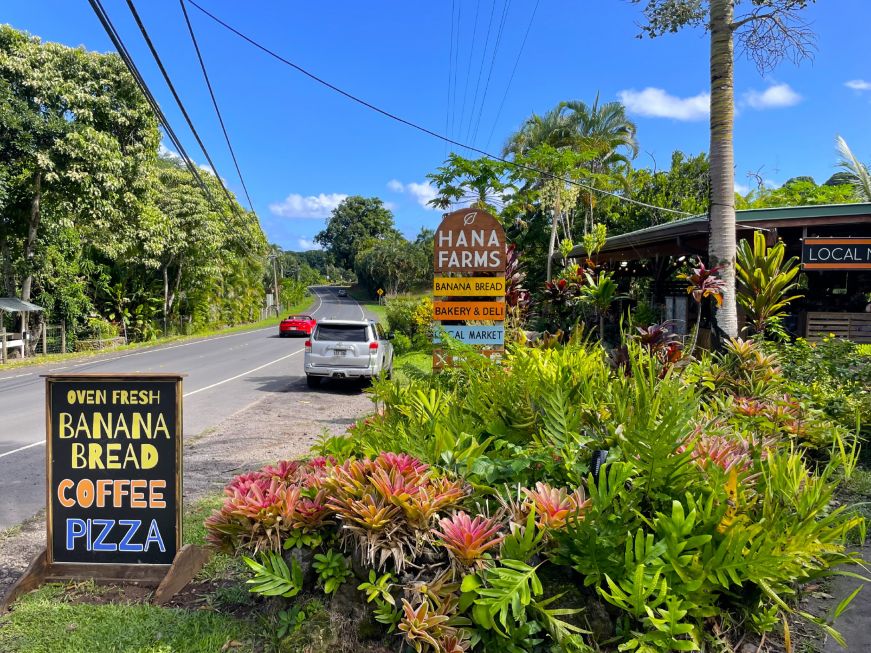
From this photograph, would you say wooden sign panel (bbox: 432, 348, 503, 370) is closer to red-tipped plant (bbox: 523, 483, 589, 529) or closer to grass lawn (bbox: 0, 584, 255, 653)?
red-tipped plant (bbox: 523, 483, 589, 529)

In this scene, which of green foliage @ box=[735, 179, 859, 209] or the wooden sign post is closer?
the wooden sign post

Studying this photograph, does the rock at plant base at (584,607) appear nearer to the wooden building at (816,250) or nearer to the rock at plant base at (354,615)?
the rock at plant base at (354,615)

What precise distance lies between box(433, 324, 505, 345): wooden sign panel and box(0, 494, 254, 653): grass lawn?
473 cm

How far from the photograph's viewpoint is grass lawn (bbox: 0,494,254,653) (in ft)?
9.96

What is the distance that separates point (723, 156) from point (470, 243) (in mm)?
3409

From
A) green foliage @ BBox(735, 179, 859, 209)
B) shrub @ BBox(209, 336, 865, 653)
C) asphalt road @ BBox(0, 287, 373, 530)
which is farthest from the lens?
green foliage @ BBox(735, 179, 859, 209)

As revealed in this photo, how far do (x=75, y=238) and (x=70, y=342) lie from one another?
4.14m

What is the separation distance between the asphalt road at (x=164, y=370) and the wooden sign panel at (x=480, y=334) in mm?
4174

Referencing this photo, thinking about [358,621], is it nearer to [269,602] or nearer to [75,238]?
[269,602]

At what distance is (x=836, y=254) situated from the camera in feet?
37.9

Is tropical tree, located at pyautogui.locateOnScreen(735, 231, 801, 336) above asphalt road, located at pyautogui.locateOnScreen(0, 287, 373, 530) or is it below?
above

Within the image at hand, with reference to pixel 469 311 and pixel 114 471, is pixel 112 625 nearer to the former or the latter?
pixel 114 471

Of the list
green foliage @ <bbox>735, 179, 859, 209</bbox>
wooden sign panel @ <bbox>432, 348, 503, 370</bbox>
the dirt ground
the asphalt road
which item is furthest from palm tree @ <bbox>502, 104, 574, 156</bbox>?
wooden sign panel @ <bbox>432, 348, 503, 370</bbox>

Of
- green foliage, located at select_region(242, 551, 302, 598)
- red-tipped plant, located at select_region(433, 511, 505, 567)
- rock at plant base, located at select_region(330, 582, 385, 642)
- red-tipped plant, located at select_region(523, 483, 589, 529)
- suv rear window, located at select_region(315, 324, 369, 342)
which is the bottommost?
rock at plant base, located at select_region(330, 582, 385, 642)
